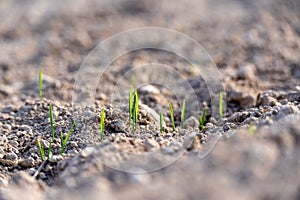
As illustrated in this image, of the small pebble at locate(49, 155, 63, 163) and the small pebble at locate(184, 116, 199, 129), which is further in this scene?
the small pebble at locate(184, 116, 199, 129)

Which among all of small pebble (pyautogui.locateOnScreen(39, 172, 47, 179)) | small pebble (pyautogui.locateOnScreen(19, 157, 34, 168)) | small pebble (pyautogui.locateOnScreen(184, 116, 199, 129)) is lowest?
small pebble (pyautogui.locateOnScreen(39, 172, 47, 179))

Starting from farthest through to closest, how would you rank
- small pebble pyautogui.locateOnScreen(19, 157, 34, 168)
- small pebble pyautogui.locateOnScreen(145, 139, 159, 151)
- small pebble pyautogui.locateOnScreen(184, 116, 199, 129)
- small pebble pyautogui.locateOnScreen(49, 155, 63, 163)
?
small pebble pyautogui.locateOnScreen(184, 116, 199, 129), small pebble pyautogui.locateOnScreen(19, 157, 34, 168), small pebble pyautogui.locateOnScreen(49, 155, 63, 163), small pebble pyautogui.locateOnScreen(145, 139, 159, 151)

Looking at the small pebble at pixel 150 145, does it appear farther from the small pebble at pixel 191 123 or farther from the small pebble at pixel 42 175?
the small pebble at pixel 191 123

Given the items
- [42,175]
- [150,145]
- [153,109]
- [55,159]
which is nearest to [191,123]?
[153,109]

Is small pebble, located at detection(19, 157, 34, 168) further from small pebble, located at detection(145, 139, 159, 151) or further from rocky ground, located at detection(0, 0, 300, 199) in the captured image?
small pebble, located at detection(145, 139, 159, 151)

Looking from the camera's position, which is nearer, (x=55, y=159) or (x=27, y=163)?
(x=55, y=159)

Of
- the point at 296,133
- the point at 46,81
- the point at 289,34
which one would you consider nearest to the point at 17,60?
the point at 46,81

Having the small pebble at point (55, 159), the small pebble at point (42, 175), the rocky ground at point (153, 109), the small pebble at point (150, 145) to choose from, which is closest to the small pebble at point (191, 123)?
the rocky ground at point (153, 109)

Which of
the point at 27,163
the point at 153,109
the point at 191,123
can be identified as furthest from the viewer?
the point at 153,109

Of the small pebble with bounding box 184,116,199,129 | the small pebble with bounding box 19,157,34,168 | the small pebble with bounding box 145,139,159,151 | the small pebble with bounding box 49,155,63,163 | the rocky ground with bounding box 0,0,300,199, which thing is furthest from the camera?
the small pebble with bounding box 184,116,199,129

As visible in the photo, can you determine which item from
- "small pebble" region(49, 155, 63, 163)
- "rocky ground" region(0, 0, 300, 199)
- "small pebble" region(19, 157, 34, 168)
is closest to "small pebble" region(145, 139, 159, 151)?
"rocky ground" region(0, 0, 300, 199)

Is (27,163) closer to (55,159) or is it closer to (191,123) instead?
(55,159)
